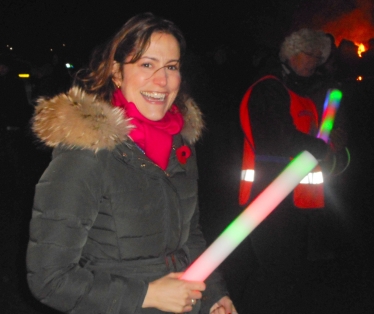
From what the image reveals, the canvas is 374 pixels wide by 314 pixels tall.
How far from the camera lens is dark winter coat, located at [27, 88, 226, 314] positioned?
1.41 meters

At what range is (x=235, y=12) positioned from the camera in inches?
633

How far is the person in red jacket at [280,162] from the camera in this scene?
3.12 metres

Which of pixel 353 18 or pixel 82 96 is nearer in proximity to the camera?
pixel 82 96

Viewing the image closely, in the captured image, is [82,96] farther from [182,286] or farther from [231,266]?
[231,266]

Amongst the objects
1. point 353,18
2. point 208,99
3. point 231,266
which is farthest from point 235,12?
point 231,266

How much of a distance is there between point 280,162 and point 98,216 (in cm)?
187

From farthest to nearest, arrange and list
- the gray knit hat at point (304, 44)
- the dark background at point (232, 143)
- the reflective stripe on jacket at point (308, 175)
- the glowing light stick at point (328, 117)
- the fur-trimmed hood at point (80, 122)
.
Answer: the dark background at point (232, 143), the gray knit hat at point (304, 44), the reflective stripe on jacket at point (308, 175), the glowing light stick at point (328, 117), the fur-trimmed hood at point (80, 122)

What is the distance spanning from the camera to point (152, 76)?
178cm

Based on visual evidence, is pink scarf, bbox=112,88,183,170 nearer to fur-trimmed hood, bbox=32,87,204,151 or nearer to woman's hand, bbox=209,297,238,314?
fur-trimmed hood, bbox=32,87,204,151

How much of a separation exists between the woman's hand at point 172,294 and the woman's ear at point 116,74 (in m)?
0.80

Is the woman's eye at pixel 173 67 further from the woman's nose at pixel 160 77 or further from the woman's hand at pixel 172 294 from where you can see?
the woman's hand at pixel 172 294

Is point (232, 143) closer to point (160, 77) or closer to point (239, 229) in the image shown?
point (160, 77)

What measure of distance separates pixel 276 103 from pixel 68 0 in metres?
18.2

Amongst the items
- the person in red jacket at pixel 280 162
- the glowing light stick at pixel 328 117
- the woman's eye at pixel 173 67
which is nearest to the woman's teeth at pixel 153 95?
the woman's eye at pixel 173 67
